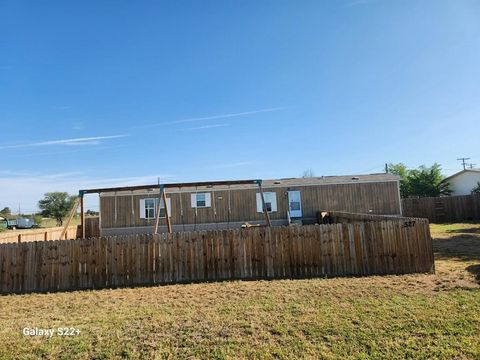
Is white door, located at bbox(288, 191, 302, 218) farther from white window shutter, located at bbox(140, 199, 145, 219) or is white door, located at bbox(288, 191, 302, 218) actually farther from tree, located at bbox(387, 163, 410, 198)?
tree, located at bbox(387, 163, 410, 198)

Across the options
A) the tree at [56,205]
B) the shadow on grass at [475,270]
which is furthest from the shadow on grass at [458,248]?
the tree at [56,205]

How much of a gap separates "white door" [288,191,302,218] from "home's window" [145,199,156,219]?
925 cm

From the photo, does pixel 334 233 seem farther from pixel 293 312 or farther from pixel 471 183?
pixel 471 183

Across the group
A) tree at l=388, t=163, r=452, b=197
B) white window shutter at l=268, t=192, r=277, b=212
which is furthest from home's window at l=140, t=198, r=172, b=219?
tree at l=388, t=163, r=452, b=197

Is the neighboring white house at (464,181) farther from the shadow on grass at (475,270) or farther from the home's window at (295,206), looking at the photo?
the shadow on grass at (475,270)

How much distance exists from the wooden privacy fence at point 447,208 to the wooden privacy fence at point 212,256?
813 inches

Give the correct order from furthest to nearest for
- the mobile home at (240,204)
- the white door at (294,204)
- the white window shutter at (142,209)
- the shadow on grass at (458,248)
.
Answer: the white door at (294,204) → the white window shutter at (142,209) → the mobile home at (240,204) → the shadow on grass at (458,248)

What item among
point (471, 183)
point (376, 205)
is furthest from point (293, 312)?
point (471, 183)

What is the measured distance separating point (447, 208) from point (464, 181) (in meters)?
10.8

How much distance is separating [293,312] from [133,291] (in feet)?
13.9

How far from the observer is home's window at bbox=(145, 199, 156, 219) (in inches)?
884

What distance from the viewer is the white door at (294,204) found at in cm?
2252

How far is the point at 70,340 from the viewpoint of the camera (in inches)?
201

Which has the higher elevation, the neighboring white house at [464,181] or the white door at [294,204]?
the neighboring white house at [464,181]
